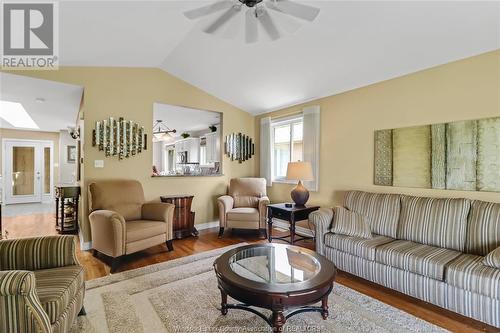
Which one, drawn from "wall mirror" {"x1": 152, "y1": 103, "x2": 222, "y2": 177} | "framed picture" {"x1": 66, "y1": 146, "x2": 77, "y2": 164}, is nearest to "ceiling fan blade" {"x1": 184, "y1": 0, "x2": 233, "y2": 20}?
"wall mirror" {"x1": 152, "y1": 103, "x2": 222, "y2": 177}

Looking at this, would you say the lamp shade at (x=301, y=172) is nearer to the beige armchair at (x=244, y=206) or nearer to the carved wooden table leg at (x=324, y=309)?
the beige armchair at (x=244, y=206)

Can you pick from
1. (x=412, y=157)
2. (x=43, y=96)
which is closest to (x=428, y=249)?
(x=412, y=157)

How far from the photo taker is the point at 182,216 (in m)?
4.14

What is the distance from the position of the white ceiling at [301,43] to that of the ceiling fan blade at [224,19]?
54 cm

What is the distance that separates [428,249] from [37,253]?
3265mm

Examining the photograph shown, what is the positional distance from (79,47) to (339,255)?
3921 mm

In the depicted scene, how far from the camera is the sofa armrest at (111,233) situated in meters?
2.84

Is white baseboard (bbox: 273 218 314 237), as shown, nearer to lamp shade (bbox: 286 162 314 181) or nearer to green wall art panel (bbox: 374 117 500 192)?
lamp shade (bbox: 286 162 314 181)

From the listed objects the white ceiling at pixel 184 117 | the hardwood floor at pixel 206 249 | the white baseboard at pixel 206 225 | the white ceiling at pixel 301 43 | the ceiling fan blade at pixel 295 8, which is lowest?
the hardwood floor at pixel 206 249

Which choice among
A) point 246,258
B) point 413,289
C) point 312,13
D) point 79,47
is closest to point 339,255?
point 413,289

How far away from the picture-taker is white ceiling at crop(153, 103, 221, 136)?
17.3 ft

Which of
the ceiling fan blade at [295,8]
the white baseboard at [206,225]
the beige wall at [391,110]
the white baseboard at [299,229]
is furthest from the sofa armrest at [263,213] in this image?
the ceiling fan blade at [295,8]

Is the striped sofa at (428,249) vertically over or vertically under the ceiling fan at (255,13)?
under

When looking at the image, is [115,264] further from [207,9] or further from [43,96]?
[43,96]
